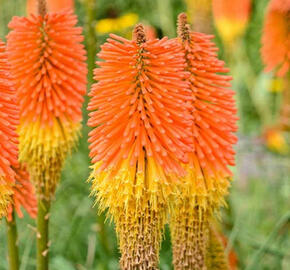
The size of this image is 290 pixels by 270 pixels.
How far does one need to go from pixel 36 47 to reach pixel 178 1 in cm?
984

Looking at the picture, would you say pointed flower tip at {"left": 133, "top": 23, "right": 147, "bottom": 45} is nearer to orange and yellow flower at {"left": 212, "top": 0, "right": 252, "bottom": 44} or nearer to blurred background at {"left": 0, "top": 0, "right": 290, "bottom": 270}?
blurred background at {"left": 0, "top": 0, "right": 290, "bottom": 270}

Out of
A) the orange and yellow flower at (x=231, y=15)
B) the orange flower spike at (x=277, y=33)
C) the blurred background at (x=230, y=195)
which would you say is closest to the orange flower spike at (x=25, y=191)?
the blurred background at (x=230, y=195)

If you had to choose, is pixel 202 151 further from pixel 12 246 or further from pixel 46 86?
pixel 12 246

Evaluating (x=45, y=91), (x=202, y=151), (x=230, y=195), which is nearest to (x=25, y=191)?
(x=45, y=91)

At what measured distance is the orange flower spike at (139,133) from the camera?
82.5 inches

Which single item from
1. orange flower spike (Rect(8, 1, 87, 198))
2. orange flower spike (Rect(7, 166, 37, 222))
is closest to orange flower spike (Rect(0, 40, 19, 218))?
orange flower spike (Rect(8, 1, 87, 198))

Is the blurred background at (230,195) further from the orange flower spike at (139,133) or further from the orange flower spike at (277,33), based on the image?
the orange flower spike at (139,133)

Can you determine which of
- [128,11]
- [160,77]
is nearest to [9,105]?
[160,77]

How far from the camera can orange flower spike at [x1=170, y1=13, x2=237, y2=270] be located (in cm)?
234

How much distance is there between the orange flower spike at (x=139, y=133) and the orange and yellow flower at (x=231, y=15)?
464 cm

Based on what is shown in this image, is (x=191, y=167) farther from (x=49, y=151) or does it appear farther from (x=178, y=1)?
(x=178, y=1)

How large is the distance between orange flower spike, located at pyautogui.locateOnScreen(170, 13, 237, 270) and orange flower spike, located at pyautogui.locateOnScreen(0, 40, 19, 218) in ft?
2.15

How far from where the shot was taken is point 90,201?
517cm

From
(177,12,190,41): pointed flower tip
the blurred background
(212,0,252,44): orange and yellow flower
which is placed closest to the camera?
(177,12,190,41): pointed flower tip
